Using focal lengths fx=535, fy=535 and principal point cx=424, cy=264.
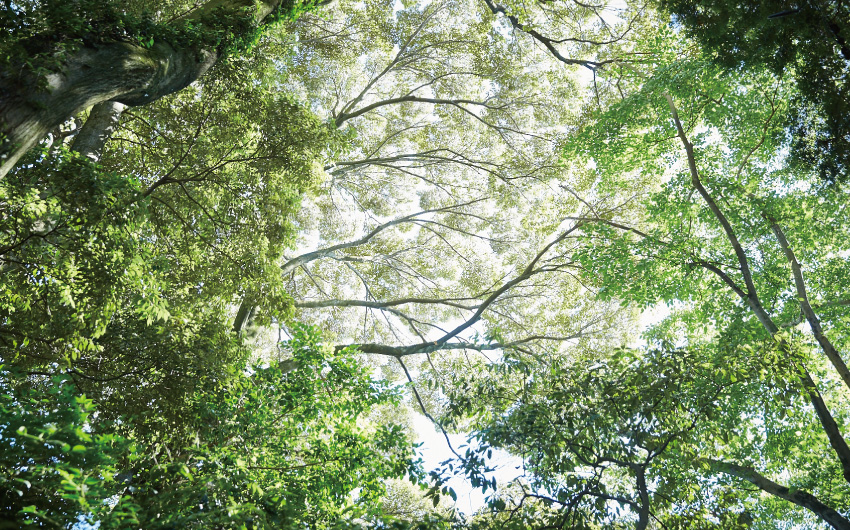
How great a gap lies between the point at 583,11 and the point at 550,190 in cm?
367

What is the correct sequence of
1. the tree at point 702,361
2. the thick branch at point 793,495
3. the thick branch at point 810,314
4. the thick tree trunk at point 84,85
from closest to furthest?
the thick tree trunk at point 84,85, the tree at point 702,361, the thick branch at point 793,495, the thick branch at point 810,314

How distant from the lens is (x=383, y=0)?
1182 cm

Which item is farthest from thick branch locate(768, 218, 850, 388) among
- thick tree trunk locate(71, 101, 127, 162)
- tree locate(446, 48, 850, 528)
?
thick tree trunk locate(71, 101, 127, 162)

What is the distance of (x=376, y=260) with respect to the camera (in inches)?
514

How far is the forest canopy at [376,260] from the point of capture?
168 inches

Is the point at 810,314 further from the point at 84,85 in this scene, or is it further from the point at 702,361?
the point at 84,85

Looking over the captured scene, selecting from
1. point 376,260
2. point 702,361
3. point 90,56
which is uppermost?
point 376,260

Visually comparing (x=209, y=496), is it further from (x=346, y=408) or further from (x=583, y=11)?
(x=583, y=11)

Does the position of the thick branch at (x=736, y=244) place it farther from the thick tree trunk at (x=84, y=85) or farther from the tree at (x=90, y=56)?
the thick tree trunk at (x=84, y=85)

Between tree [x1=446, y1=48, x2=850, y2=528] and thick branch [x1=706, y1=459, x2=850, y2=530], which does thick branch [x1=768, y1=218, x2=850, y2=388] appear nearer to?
tree [x1=446, y1=48, x2=850, y2=528]

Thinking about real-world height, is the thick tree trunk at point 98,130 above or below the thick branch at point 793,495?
above

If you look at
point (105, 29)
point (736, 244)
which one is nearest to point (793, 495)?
point (736, 244)

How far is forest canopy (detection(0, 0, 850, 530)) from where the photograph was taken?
4.28 meters

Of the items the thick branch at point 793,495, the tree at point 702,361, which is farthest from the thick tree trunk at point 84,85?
the thick branch at point 793,495
